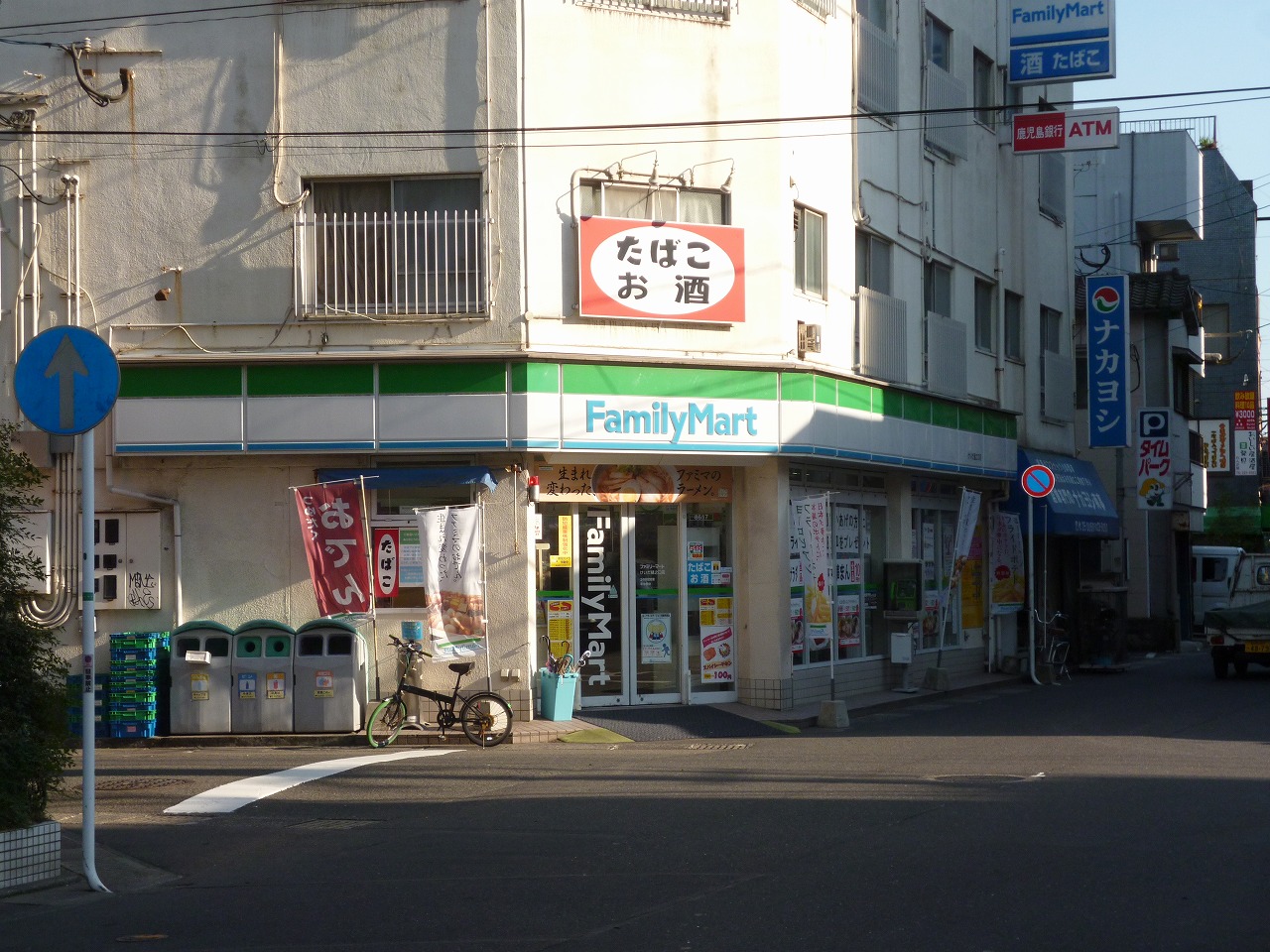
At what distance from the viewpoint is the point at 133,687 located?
15766 millimetres

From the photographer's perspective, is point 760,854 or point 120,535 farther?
point 120,535

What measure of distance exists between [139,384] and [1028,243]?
1742cm

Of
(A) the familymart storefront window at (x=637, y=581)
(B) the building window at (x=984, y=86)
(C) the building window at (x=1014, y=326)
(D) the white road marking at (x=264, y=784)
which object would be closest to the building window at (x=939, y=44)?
(B) the building window at (x=984, y=86)

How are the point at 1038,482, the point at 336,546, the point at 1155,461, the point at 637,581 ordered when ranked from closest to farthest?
the point at 336,546 → the point at 637,581 → the point at 1038,482 → the point at 1155,461

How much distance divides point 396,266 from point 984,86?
13709mm

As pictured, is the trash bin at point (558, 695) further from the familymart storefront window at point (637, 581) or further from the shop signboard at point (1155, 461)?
the shop signboard at point (1155, 461)

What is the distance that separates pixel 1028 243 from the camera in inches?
1049

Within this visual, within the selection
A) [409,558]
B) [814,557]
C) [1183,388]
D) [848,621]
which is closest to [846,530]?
[848,621]

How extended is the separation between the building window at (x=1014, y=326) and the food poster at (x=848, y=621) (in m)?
7.83

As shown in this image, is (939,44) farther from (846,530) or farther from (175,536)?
(175,536)

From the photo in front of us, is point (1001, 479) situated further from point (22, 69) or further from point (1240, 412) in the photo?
point (1240, 412)

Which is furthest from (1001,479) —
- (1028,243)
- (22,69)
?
(22,69)

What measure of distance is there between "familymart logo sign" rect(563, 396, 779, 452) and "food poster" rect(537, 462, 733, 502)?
2.53 feet

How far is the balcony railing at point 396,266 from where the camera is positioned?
16.7 metres
